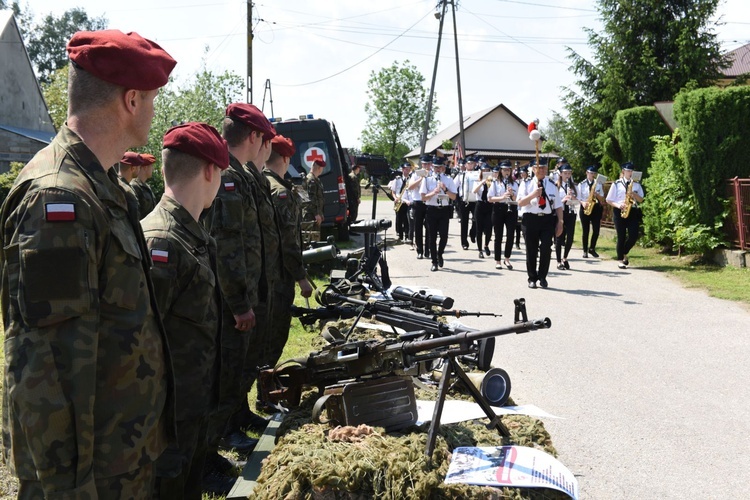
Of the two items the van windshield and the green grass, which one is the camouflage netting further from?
the van windshield

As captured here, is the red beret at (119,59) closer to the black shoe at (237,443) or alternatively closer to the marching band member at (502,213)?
the black shoe at (237,443)

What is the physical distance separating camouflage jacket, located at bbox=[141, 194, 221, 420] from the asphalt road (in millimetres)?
2433

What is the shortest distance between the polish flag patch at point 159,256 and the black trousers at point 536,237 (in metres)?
9.84

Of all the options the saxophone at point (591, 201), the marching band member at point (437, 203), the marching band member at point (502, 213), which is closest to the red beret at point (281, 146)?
the marching band member at point (437, 203)

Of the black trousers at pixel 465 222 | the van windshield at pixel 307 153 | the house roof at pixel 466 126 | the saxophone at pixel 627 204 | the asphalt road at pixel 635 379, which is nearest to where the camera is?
the asphalt road at pixel 635 379

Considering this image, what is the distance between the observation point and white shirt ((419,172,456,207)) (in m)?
15.3

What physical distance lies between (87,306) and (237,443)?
3.10 m

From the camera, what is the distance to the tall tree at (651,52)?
85.1ft

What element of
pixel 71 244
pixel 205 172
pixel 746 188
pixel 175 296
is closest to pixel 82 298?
pixel 71 244

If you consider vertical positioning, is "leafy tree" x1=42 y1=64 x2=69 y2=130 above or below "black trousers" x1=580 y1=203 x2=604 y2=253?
above

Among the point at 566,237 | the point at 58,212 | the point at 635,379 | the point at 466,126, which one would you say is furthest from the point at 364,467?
the point at 466,126

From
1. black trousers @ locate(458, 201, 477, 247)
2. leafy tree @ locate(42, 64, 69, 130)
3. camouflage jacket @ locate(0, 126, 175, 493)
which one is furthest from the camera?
leafy tree @ locate(42, 64, 69, 130)

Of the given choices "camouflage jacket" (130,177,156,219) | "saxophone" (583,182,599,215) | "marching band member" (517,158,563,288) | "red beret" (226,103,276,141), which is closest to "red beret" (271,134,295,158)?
"red beret" (226,103,276,141)

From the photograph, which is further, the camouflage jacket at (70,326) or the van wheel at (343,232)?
the van wheel at (343,232)
